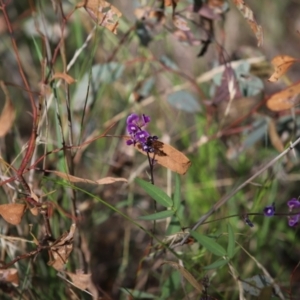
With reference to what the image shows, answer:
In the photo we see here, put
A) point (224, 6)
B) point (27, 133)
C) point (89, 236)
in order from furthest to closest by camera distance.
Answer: point (27, 133), point (89, 236), point (224, 6)

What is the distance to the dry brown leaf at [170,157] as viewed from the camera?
0.77 m

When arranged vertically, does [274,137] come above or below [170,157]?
below

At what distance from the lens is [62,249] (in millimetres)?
776

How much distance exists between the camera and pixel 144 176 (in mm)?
1204

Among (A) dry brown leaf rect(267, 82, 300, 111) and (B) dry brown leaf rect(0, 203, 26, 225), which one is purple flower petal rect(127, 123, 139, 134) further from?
(A) dry brown leaf rect(267, 82, 300, 111)

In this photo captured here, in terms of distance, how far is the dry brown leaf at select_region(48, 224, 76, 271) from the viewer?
2.49ft

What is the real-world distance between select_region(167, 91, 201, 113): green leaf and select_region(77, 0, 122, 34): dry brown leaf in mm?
361

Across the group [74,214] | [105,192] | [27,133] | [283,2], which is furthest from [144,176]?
[283,2]

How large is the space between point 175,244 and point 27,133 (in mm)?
907

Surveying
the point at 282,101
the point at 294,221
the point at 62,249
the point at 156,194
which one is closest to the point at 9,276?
the point at 62,249

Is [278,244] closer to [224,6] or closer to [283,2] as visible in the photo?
[224,6]

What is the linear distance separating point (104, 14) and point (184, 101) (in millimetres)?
379

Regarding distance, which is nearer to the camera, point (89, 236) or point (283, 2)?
point (89, 236)

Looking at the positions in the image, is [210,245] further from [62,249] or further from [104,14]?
[104,14]
